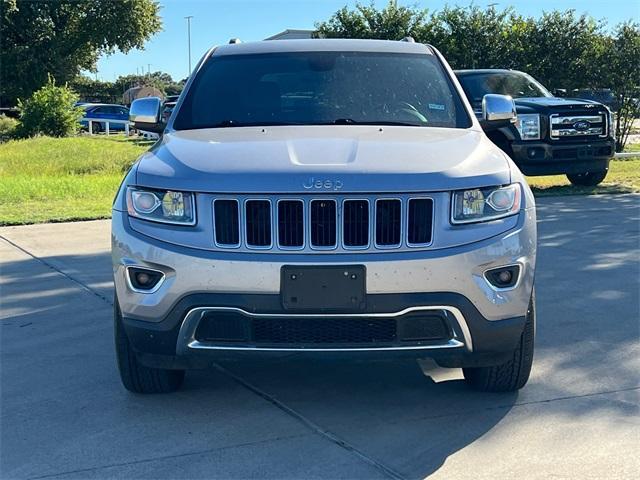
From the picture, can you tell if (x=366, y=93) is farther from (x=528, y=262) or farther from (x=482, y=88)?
(x=482, y=88)

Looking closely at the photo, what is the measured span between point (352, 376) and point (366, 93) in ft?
5.50

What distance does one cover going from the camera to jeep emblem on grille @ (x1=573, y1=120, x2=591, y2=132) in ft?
36.8

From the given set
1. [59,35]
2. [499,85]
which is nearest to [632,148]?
[499,85]

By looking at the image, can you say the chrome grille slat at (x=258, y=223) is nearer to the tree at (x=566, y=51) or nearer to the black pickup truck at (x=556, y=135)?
the black pickup truck at (x=556, y=135)

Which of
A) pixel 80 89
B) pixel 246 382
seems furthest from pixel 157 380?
pixel 80 89

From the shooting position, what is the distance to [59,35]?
38.2 metres

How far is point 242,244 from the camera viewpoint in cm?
341

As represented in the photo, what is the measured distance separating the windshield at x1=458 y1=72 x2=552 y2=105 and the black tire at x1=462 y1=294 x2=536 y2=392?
8.05m

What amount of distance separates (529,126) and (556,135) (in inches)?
16.1

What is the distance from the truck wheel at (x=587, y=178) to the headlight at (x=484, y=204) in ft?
29.9

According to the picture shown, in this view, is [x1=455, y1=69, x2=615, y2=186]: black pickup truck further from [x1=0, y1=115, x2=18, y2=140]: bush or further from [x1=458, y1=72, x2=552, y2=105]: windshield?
[x1=0, y1=115, x2=18, y2=140]: bush

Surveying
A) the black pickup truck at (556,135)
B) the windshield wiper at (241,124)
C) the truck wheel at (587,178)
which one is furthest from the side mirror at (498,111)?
the truck wheel at (587,178)

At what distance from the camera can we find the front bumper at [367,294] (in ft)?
11.0

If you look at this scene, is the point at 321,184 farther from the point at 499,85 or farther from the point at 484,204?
the point at 499,85
